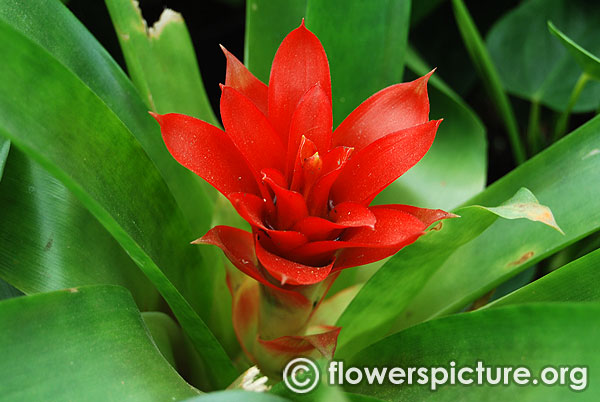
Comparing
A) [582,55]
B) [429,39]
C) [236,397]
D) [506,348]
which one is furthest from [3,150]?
[429,39]

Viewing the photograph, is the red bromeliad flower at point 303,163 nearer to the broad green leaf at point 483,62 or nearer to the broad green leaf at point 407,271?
the broad green leaf at point 407,271

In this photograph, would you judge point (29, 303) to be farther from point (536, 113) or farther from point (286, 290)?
point (536, 113)

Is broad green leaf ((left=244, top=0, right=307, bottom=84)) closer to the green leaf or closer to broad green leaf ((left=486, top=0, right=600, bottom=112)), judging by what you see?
the green leaf

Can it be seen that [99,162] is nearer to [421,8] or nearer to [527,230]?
[527,230]

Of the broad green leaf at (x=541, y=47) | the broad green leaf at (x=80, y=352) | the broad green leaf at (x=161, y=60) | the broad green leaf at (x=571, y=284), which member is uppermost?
the broad green leaf at (x=541, y=47)

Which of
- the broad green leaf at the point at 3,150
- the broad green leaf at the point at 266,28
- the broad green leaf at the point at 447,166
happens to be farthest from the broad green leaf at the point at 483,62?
the broad green leaf at the point at 3,150

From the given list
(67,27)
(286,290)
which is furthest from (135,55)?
(286,290)
